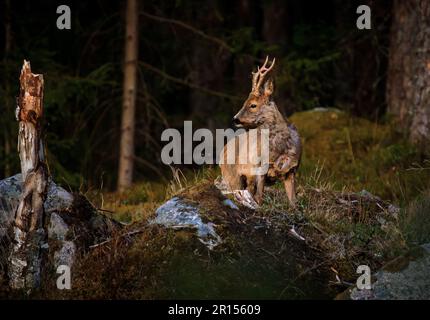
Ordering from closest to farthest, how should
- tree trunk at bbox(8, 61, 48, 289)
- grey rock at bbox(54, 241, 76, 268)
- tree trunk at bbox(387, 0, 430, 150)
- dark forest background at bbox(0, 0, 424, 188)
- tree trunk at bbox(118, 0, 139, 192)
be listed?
tree trunk at bbox(8, 61, 48, 289) < grey rock at bbox(54, 241, 76, 268) < tree trunk at bbox(387, 0, 430, 150) < tree trunk at bbox(118, 0, 139, 192) < dark forest background at bbox(0, 0, 424, 188)

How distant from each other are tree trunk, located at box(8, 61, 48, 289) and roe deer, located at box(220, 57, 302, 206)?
2254 millimetres

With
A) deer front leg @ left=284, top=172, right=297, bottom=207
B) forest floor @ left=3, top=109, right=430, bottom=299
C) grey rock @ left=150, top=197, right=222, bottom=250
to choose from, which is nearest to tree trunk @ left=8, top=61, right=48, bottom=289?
forest floor @ left=3, top=109, right=430, bottom=299

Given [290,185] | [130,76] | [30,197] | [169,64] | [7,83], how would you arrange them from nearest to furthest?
[30,197] < [290,185] < [130,76] < [7,83] < [169,64]

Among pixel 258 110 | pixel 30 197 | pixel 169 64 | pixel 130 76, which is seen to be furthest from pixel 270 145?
pixel 169 64

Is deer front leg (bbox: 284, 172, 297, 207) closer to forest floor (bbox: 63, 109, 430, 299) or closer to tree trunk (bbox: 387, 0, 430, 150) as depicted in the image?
forest floor (bbox: 63, 109, 430, 299)

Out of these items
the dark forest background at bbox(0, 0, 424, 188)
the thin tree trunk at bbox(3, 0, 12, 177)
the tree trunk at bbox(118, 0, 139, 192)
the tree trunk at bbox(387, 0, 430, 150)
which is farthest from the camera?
the dark forest background at bbox(0, 0, 424, 188)

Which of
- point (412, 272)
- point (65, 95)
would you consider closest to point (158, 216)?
point (412, 272)

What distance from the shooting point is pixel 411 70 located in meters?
13.7

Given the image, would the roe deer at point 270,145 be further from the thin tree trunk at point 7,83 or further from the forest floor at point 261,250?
the thin tree trunk at point 7,83

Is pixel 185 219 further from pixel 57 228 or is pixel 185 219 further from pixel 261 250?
pixel 57 228

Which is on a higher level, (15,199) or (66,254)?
(15,199)

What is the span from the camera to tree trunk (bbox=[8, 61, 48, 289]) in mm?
6746

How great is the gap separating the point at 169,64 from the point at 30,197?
14259 millimetres

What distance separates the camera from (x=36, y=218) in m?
6.81
